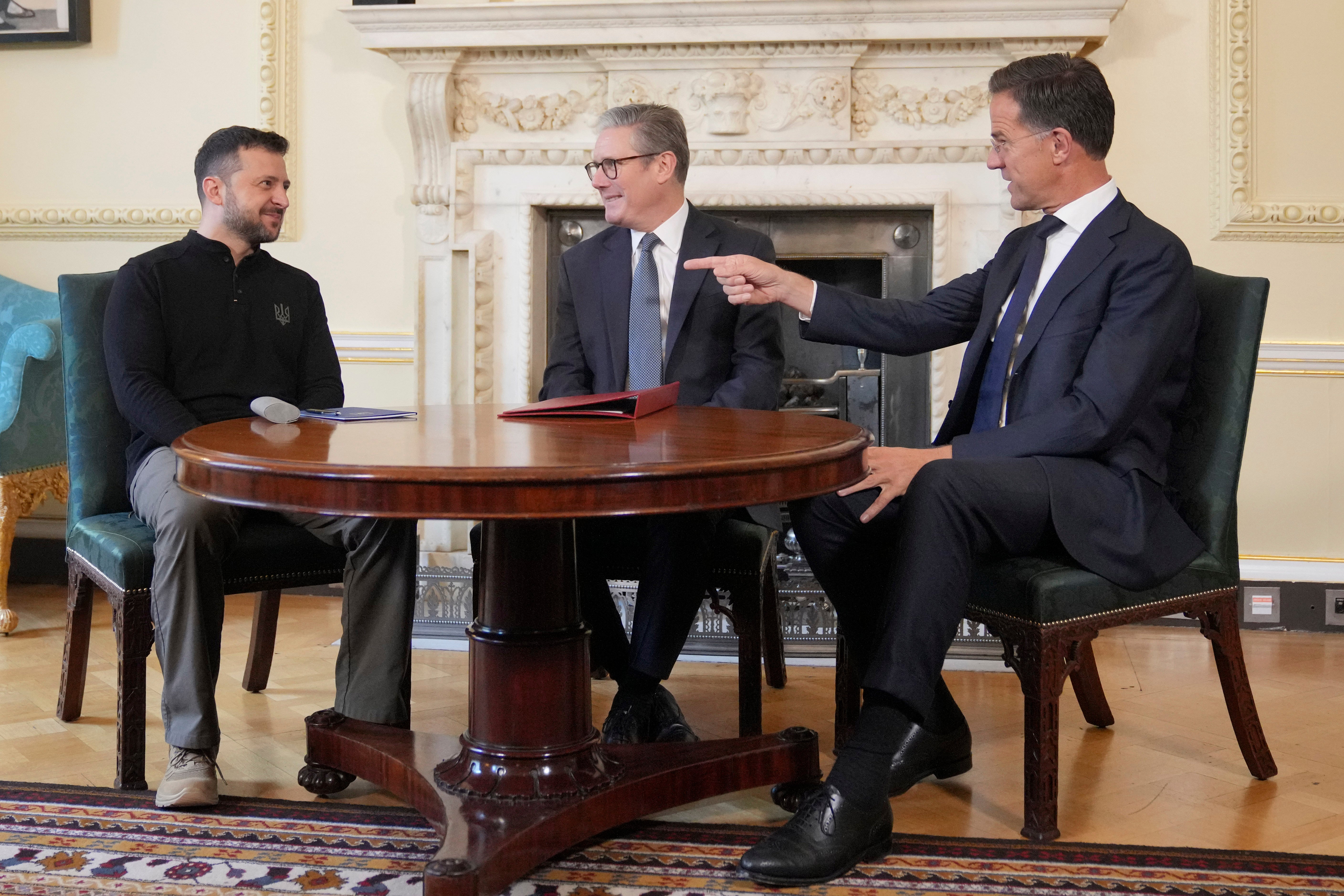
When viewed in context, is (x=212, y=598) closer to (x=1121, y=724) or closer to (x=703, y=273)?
(x=703, y=273)

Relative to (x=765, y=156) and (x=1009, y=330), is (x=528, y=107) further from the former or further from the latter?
(x=1009, y=330)

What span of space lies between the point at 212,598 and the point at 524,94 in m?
2.01

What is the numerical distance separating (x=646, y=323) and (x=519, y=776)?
3.48 feet

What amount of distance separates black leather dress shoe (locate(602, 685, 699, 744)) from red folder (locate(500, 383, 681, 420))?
1.91 ft

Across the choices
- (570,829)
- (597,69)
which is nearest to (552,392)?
(570,829)

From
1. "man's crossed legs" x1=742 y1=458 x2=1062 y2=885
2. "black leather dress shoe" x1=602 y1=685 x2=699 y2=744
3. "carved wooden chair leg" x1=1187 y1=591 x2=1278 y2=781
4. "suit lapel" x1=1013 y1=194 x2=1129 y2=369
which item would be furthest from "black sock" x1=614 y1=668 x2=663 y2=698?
"carved wooden chair leg" x1=1187 y1=591 x2=1278 y2=781

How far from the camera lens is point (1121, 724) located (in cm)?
259

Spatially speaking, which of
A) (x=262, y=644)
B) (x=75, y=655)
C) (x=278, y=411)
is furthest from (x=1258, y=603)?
(x=75, y=655)

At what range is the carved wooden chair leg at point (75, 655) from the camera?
8.14 ft

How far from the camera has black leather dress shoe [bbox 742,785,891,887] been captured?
1716 mm

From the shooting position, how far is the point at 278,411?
1.98m

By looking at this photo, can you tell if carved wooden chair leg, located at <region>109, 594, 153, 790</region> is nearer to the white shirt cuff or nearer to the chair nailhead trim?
the white shirt cuff

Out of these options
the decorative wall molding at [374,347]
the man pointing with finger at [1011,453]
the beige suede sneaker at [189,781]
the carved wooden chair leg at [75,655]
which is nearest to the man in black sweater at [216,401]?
the beige suede sneaker at [189,781]

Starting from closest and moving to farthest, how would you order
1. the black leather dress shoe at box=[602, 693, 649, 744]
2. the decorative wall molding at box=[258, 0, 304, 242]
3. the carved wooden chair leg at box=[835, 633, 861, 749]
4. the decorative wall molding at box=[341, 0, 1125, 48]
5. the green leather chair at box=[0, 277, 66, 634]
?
1. the black leather dress shoe at box=[602, 693, 649, 744]
2. the carved wooden chair leg at box=[835, 633, 861, 749]
3. the decorative wall molding at box=[341, 0, 1125, 48]
4. the green leather chair at box=[0, 277, 66, 634]
5. the decorative wall molding at box=[258, 0, 304, 242]
